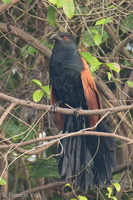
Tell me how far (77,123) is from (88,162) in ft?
1.46

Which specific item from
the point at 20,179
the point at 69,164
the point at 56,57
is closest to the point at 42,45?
the point at 56,57

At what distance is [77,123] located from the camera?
3504 mm

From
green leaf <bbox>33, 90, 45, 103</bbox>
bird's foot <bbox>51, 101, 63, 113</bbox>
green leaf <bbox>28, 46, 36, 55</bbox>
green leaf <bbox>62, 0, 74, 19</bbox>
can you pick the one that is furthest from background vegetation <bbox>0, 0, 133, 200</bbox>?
green leaf <bbox>62, 0, 74, 19</bbox>

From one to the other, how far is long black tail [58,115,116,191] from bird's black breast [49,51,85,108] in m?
0.32

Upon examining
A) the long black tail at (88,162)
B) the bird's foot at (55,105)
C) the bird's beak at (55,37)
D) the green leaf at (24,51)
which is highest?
the bird's beak at (55,37)

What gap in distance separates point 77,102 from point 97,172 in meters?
0.70

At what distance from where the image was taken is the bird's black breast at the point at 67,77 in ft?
10.9

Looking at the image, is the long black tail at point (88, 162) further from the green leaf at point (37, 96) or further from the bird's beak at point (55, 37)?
the bird's beak at point (55, 37)

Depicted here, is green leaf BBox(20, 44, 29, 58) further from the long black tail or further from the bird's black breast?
the long black tail

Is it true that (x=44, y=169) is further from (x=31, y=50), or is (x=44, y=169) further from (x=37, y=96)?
(x=31, y=50)

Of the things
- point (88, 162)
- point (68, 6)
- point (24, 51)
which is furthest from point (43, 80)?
point (68, 6)

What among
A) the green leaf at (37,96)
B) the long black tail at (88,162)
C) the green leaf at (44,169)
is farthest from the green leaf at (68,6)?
the green leaf at (44,169)

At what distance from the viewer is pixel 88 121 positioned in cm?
344

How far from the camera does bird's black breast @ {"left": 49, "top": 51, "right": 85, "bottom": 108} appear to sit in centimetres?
333
